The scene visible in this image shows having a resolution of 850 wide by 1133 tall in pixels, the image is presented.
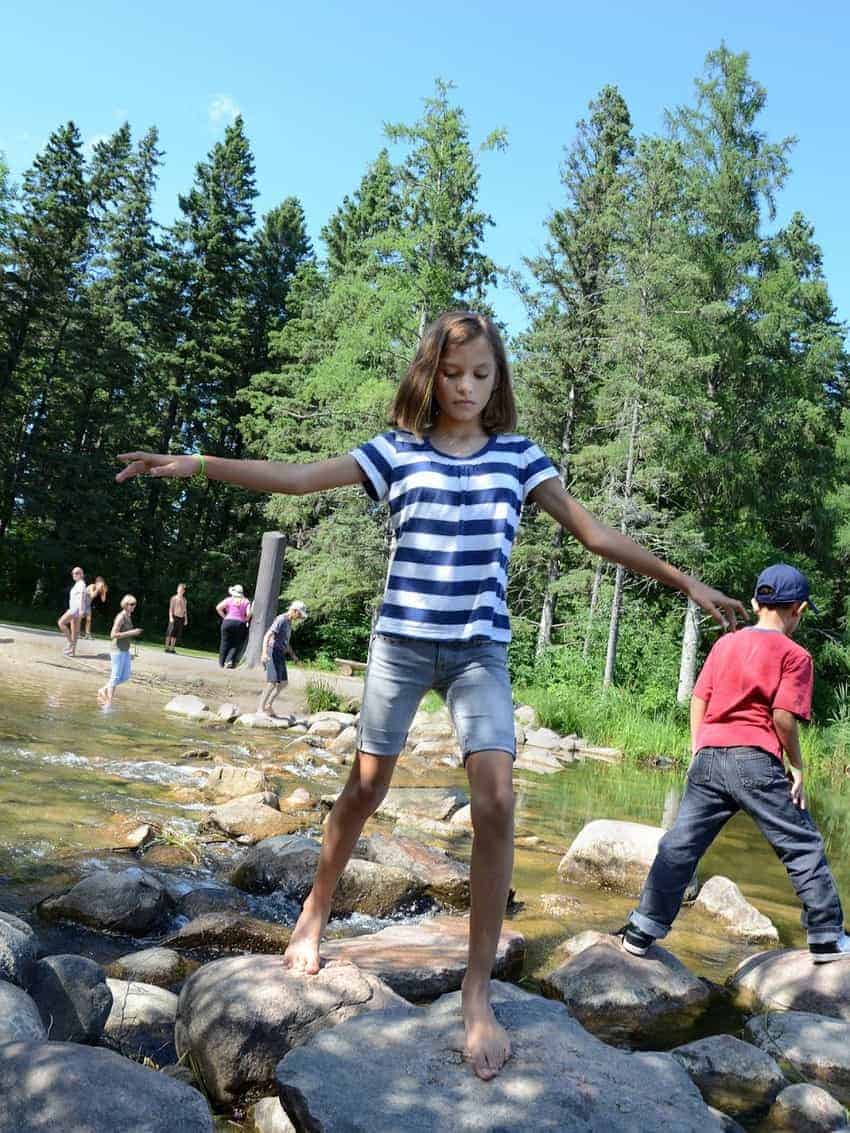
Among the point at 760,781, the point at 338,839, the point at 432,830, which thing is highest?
the point at 760,781

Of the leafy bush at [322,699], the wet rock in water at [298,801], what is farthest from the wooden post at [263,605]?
the wet rock in water at [298,801]

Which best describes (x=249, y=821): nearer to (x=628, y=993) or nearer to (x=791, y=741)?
(x=628, y=993)

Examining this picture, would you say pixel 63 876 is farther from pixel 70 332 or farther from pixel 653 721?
pixel 70 332

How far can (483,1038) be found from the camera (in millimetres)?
2580

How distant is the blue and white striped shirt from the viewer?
2691 millimetres

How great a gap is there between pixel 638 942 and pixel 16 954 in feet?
8.66

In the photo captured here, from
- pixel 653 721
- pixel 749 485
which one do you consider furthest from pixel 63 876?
pixel 749 485

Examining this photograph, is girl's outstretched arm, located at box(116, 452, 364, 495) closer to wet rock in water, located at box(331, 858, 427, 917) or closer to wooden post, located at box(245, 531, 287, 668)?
wet rock in water, located at box(331, 858, 427, 917)

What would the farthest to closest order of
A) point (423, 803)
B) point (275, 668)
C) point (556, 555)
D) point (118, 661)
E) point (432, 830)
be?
1. point (556, 555)
2. point (275, 668)
3. point (118, 661)
4. point (423, 803)
5. point (432, 830)

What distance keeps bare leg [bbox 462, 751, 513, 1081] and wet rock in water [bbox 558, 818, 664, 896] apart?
3.77m

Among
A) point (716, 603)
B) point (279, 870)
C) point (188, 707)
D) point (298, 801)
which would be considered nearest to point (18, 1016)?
point (716, 603)

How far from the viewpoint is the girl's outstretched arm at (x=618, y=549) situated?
2887 mm

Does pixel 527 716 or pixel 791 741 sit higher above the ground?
pixel 791 741

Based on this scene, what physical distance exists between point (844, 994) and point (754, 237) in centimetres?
2337
